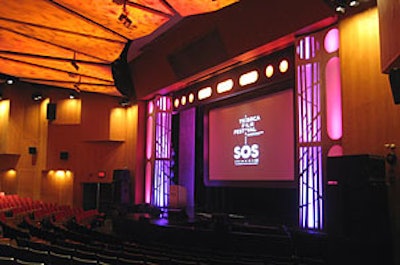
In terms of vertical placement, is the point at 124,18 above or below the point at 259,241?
above

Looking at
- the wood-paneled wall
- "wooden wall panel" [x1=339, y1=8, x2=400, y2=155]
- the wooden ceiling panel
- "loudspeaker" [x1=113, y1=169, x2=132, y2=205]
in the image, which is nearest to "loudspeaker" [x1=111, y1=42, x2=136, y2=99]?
the wood-paneled wall

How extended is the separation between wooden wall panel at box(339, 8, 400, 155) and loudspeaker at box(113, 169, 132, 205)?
912cm

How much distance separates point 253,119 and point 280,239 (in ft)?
12.7

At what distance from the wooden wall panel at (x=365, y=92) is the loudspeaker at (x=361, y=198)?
59 centimetres

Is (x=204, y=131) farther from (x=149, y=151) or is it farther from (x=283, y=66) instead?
(x=283, y=66)

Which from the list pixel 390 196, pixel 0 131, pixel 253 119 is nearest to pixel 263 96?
pixel 253 119

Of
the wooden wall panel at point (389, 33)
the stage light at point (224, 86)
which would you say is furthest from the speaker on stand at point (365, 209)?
the stage light at point (224, 86)

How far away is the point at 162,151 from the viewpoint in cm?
1362

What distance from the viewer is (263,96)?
9.75m

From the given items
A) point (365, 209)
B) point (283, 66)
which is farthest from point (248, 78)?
point (365, 209)

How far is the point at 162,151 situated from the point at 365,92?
843 cm

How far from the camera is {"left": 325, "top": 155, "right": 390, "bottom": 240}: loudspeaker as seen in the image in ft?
17.4

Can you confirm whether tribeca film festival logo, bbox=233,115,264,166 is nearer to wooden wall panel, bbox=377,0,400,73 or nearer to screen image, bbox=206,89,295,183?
screen image, bbox=206,89,295,183

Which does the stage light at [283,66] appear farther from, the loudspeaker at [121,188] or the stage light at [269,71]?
the loudspeaker at [121,188]
